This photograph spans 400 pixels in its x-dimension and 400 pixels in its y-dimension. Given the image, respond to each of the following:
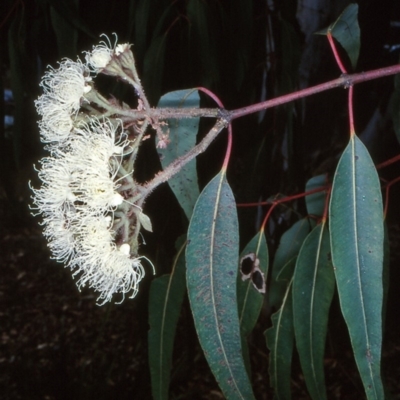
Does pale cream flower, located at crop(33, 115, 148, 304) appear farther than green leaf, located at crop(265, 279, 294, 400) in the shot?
No

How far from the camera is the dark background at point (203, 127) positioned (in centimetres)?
124

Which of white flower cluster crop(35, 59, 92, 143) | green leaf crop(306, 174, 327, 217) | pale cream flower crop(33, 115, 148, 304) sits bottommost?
green leaf crop(306, 174, 327, 217)

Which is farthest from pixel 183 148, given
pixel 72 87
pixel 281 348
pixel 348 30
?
pixel 281 348

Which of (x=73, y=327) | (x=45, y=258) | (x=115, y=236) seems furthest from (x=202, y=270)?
(x=45, y=258)

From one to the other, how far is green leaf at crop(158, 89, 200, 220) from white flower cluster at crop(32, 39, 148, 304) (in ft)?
0.45

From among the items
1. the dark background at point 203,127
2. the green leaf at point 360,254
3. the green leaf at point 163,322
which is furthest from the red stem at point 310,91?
the dark background at point 203,127

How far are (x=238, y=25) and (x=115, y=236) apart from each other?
2.54 feet

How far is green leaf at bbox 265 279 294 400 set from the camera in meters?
0.97

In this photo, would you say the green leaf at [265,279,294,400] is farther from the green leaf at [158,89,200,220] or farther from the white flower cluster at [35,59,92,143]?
the white flower cluster at [35,59,92,143]

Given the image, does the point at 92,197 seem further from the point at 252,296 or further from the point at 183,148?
the point at 252,296

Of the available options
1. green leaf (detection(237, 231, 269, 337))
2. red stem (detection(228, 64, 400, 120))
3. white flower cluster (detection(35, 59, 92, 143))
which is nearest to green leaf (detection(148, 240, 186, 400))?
green leaf (detection(237, 231, 269, 337))

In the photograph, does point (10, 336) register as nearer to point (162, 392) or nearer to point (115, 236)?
point (162, 392)

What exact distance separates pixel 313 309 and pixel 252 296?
0.14 m

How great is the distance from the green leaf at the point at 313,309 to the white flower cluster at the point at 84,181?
12.0 inches
